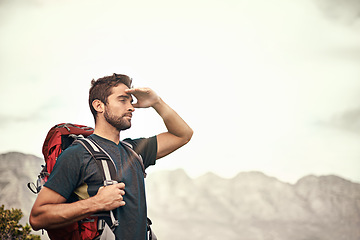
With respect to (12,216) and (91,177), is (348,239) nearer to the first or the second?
(12,216)

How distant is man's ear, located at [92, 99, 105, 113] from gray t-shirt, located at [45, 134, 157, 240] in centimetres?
44

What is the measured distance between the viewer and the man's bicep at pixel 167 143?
5168 mm

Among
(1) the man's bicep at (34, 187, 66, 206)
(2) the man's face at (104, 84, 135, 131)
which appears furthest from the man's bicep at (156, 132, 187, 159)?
(1) the man's bicep at (34, 187, 66, 206)

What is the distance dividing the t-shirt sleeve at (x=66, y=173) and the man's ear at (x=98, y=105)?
64 centimetres

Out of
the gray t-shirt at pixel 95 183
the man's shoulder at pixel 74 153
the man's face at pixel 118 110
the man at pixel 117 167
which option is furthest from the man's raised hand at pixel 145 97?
the man's shoulder at pixel 74 153

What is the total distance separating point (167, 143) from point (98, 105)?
1085 mm

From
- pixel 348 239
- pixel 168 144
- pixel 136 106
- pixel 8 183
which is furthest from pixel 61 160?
pixel 348 239

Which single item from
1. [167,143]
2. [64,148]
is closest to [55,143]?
[64,148]

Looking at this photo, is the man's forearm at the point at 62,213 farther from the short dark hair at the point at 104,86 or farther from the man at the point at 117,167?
the short dark hair at the point at 104,86

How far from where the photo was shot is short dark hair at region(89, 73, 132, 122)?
4730 millimetres

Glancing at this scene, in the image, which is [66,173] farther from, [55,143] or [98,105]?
[98,105]

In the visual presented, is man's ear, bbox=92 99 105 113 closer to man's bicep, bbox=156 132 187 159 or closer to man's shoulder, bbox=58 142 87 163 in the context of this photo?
man's shoulder, bbox=58 142 87 163

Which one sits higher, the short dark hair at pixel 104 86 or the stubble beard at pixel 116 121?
the short dark hair at pixel 104 86

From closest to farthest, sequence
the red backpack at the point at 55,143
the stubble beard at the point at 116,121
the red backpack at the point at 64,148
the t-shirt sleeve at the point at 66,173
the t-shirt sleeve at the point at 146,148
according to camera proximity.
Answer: the t-shirt sleeve at the point at 66,173, the red backpack at the point at 64,148, the red backpack at the point at 55,143, the stubble beard at the point at 116,121, the t-shirt sleeve at the point at 146,148
